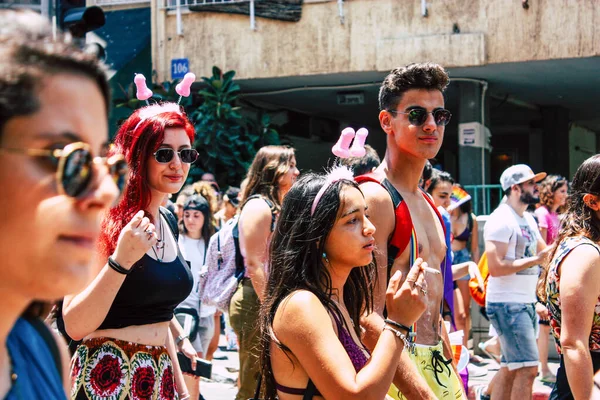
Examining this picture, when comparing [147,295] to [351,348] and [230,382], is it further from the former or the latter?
[230,382]

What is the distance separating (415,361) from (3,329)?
254 centimetres

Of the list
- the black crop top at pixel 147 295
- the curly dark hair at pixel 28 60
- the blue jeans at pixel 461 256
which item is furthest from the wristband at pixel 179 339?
the blue jeans at pixel 461 256

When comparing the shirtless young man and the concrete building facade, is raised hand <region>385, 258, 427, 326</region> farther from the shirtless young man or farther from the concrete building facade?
the concrete building facade

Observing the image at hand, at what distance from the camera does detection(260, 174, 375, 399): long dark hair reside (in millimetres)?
3062

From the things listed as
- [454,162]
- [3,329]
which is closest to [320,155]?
[454,162]

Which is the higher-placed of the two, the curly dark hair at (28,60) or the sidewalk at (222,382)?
the curly dark hair at (28,60)

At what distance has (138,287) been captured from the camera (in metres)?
3.40

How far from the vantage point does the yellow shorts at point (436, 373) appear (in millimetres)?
3775

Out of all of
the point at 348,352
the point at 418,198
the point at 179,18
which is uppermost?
the point at 179,18

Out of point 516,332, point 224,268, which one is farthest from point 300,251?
point 516,332

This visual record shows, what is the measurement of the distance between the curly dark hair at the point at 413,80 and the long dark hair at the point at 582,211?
0.84m

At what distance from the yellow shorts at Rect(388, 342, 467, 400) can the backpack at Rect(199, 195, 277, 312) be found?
239 centimetres

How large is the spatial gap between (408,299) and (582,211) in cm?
154

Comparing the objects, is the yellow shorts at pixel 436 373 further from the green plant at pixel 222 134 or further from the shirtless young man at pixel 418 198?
the green plant at pixel 222 134
